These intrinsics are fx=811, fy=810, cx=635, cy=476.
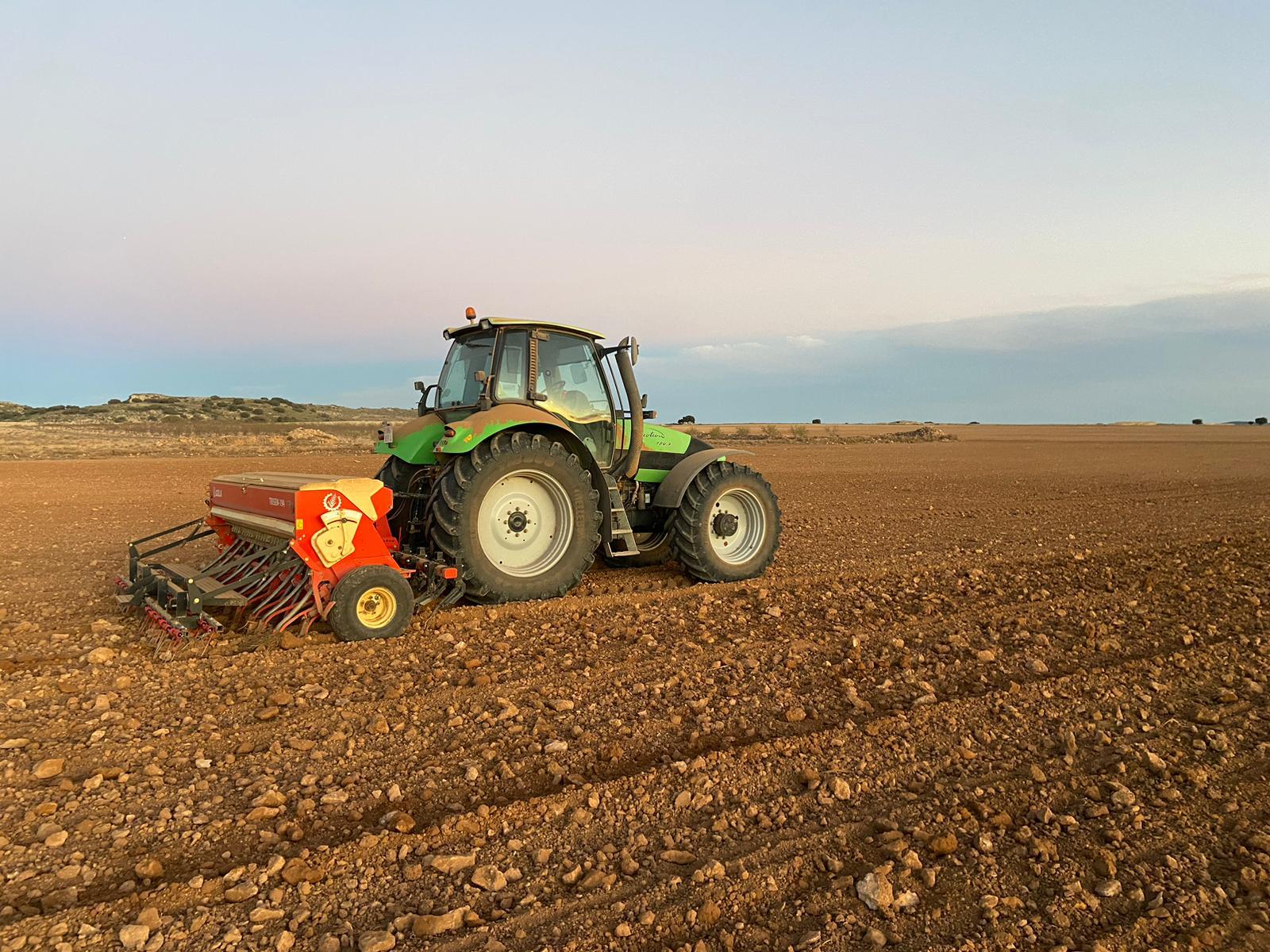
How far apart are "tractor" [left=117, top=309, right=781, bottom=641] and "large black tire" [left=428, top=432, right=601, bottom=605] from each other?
1 cm

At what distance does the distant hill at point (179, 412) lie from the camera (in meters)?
58.3

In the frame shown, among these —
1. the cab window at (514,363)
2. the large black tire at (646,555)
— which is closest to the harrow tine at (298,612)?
the cab window at (514,363)

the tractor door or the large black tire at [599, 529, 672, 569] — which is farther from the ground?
the tractor door

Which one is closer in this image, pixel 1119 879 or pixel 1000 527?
pixel 1119 879

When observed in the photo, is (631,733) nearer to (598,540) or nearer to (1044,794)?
(1044,794)

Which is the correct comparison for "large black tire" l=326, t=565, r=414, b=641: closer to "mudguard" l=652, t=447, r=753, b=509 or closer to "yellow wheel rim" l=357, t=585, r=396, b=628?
"yellow wheel rim" l=357, t=585, r=396, b=628

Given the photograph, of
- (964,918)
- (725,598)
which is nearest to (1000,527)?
(725,598)

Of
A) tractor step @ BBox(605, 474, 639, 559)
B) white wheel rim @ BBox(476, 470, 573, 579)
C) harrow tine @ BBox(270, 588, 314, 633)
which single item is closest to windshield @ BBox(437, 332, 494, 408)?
white wheel rim @ BBox(476, 470, 573, 579)

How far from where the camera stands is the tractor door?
6797 mm

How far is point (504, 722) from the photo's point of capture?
3.99 meters

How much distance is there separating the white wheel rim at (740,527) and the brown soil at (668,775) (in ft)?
2.38

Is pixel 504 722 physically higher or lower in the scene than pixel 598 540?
lower

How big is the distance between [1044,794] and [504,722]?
2394 millimetres

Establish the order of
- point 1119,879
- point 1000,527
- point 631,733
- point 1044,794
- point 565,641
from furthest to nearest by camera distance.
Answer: point 1000,527 < point 565,641 < point 631,733 < point 1044,794 < point 1119,879
